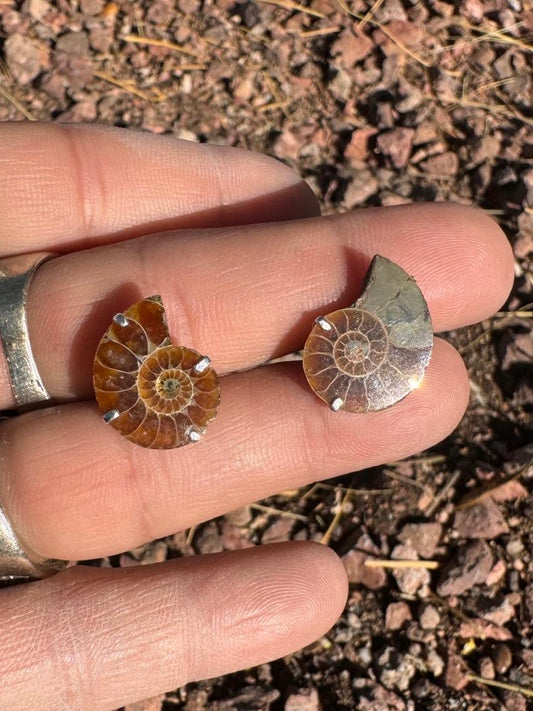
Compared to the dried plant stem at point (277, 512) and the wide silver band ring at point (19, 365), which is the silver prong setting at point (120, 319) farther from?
the dried plant stem at point (277, 512)

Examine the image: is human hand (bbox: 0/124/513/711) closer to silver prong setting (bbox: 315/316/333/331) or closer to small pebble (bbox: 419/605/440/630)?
silver prong setting (bbox: 315/316/333/331)

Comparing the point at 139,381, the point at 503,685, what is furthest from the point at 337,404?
the point at 503,685

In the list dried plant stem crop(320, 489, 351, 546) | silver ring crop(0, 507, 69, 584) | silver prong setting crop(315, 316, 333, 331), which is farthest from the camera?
dried plant stem crop(320, 489, 351, 546)

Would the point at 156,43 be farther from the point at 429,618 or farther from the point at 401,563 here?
the point at 429,618

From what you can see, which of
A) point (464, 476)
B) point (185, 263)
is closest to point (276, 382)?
point (185, 263)

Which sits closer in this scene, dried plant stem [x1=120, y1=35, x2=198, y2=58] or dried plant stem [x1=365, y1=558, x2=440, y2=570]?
dried plant stem [x1=365, y1=558, x2=440, y2=570]

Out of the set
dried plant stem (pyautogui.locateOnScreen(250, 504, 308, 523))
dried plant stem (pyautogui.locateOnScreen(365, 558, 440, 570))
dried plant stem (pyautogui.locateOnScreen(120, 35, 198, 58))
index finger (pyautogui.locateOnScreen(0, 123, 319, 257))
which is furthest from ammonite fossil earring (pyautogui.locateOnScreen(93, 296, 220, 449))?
dried plant stem (pyautogui.locateOnScreen(120, 35, 198, 58))

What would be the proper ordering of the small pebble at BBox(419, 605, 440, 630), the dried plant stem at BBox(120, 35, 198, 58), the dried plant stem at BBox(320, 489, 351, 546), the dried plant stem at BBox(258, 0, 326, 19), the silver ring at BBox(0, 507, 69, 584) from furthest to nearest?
the dried plant stem at BBox(258, 0, 326, 19) → the dried plant stem at BBox(120, 35, 198, 58) → the dried plant stem at BBox(320, 489, 351, 546) → the small pebble at BBox(419, 605, 440, 630) → the silver ring at BBox(0, 507, 69, 584)

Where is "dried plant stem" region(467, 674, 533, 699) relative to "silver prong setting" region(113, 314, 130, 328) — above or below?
below
